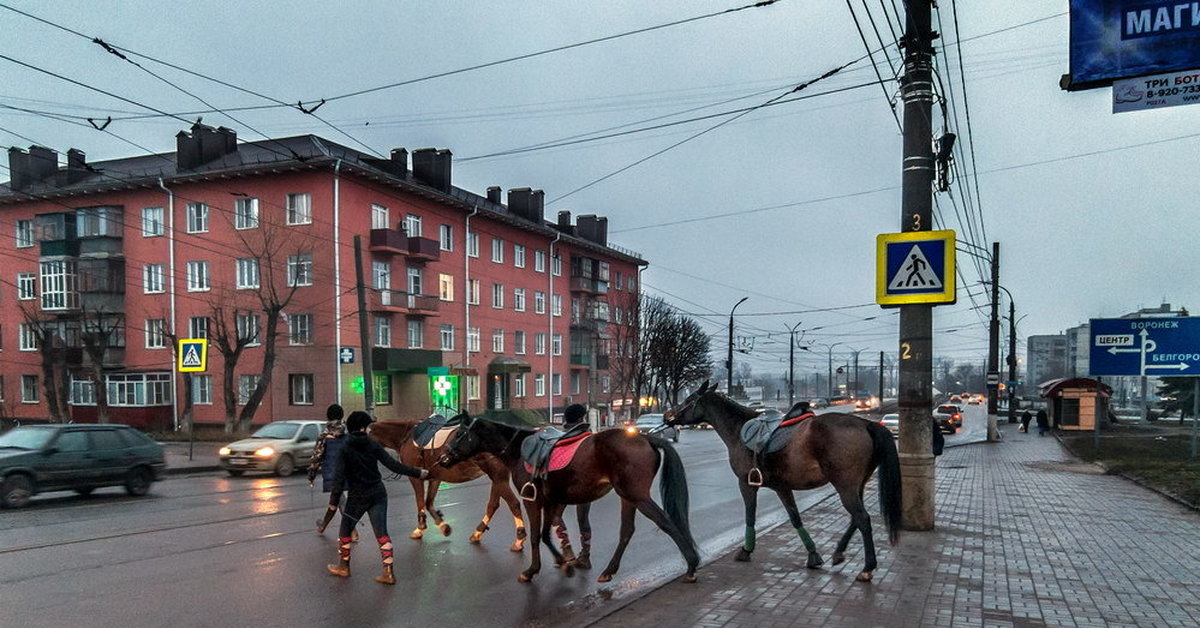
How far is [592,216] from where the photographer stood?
218 ft

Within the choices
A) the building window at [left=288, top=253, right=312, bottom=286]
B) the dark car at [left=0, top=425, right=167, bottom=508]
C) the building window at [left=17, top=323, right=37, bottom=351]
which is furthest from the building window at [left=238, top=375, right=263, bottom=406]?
the dark car at [left=0, top=425, right=167, bottom=508]

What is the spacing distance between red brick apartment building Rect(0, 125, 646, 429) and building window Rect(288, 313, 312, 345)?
0.32ft

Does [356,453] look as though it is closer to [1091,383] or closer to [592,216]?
[1091,383]

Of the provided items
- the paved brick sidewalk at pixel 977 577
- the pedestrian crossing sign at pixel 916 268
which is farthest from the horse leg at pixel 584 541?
the pedestrian crossing sign at pixel 916 268

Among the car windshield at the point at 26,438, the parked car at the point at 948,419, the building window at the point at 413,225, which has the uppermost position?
the building window at the point at 413,225

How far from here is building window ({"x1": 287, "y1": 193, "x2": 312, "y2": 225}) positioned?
1512 inches

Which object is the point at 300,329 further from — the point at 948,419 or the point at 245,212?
the point at 948,419

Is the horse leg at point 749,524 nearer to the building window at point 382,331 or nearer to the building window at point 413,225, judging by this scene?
the building window at point 382,331

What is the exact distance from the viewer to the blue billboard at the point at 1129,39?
7379 millimetres

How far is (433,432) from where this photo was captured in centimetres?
1099

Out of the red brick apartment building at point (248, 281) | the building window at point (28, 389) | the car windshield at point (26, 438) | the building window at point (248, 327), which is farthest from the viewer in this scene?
the building window at point (28, 389)

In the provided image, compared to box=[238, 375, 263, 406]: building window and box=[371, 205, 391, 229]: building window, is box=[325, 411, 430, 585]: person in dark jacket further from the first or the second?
box=[238, 375, 263, 406]: building window

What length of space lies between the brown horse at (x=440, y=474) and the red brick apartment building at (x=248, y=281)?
861 inches

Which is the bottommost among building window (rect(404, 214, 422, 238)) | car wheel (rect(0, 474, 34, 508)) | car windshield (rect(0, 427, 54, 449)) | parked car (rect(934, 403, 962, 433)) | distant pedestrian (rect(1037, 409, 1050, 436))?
parked car (rect(934, 403, 962, 433))
